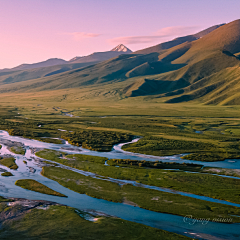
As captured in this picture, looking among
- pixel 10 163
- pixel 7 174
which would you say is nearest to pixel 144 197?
pixel 7 174

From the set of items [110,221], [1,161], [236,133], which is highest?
[1,161]

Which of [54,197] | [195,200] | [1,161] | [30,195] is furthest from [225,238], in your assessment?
[1,161]

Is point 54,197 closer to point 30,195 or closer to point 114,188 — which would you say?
point 30,195

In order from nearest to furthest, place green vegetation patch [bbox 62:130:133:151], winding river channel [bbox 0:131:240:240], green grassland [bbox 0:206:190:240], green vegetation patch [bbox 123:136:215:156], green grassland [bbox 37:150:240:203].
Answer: green grassland [bbox 0:206:190:240] < winding river channel [bbox 0:131:240:240] < green grassland [bbox 37:150:240:203] < green vegetation patch [bbox 123:136:215:156] < green vegetation patch [bbox 62:130:133:151]

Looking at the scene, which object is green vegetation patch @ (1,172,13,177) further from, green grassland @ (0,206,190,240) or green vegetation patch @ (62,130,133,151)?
green vegetation patch @ (62,130,133,151)

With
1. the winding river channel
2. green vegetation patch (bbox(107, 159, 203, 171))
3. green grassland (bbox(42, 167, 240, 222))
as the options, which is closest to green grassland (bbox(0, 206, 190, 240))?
the winding river channel

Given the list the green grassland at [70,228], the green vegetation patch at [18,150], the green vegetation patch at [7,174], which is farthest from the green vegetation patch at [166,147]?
the green grassland at [70,228]

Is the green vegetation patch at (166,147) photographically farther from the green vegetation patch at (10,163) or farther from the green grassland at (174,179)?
the green vegetation patch at (10,163)
